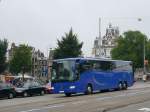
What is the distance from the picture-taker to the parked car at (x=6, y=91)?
38.3m

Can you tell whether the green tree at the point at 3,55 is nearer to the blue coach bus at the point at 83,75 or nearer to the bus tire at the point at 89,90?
the blue coach bus at the point at 83,75

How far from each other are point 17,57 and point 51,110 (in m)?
64.7

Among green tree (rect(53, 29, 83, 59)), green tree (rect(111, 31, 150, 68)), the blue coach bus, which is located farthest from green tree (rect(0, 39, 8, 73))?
green tree (rect(111, 31, 150, 68))

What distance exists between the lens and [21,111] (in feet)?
72.1

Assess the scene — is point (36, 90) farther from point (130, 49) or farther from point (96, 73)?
point (130, 49)

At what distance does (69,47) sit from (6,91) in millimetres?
29871

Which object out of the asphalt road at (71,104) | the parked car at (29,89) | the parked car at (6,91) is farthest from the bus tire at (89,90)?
the asphalt road at (71,104)

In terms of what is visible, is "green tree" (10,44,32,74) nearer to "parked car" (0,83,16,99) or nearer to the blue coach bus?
the blue coach bus

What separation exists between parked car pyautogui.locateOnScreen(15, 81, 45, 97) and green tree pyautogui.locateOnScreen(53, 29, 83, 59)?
987 inches

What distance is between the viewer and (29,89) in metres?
41.1

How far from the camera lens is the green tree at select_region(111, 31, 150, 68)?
421 ft

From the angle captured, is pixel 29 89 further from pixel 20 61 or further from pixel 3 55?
pixel 20 61

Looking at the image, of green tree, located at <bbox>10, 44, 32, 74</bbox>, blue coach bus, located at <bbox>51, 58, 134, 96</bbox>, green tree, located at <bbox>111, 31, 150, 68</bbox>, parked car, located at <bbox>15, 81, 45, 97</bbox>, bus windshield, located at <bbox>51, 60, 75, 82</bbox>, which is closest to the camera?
bus windshield, located at <bbox>51, 60, 75, 82</bbox>

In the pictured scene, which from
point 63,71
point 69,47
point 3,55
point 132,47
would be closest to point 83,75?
point 63,71
